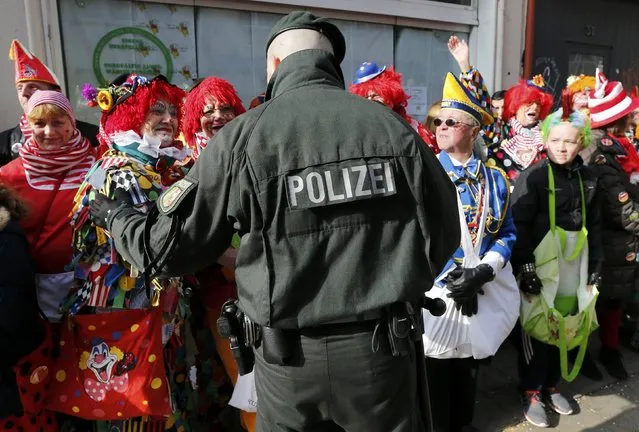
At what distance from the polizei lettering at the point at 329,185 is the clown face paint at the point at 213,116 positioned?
4.88ft

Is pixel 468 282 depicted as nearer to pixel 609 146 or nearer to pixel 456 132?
pixel 456 132

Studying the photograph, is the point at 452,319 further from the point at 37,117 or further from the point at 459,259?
the point at 37,117

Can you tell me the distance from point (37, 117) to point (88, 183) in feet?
1.91

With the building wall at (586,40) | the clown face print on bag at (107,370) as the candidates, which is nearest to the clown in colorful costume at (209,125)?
the clown face print on bag at (107,370)

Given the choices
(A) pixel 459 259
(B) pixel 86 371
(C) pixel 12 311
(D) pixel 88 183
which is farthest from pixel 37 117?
(A) pixel 459 259

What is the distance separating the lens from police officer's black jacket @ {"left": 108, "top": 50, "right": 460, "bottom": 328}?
1.43 m

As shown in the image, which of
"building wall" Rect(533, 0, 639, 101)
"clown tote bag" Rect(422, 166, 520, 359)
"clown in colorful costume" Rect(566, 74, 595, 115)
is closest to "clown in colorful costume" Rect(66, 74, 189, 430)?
"clown tote bag" Rect(422, 166, 520, 359)

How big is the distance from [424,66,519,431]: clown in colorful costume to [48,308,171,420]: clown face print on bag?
1316 millimetres

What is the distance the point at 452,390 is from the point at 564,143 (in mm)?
1584

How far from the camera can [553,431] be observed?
3004 millimetres

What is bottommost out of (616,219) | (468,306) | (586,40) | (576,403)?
(576,403)

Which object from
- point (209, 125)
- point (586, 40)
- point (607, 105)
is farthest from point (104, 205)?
point (586, 40)

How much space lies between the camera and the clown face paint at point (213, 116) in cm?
278

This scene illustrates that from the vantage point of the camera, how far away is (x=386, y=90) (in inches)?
140
